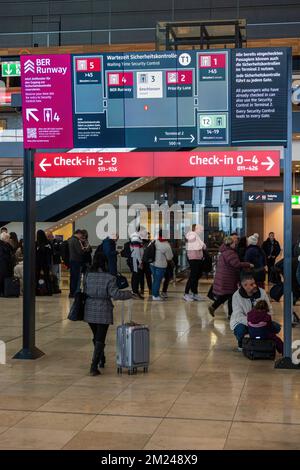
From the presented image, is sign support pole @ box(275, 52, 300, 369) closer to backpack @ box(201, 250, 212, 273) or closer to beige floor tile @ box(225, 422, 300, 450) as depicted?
beige floor tile @ box(225, 422, 300, 450)

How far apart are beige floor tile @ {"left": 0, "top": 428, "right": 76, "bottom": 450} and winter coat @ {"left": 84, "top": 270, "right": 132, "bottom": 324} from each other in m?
2.20

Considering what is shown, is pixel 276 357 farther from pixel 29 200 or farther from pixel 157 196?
pixel 157 196

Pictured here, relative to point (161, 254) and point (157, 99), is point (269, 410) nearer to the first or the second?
point (157, 99)

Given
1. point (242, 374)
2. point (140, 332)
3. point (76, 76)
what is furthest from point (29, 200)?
point (242, 374)

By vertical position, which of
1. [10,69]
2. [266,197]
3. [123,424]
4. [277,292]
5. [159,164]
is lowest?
[123,424]

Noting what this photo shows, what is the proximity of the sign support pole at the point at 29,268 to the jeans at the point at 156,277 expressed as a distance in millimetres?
6674

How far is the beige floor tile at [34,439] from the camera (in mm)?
5211

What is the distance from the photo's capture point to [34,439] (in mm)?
5410

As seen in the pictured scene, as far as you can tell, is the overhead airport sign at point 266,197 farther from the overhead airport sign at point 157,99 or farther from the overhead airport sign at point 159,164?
the overhead airport sign at point 157,99

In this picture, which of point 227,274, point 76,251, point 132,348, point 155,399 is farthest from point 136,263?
point 155,399

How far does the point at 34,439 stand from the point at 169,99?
15.8 feet

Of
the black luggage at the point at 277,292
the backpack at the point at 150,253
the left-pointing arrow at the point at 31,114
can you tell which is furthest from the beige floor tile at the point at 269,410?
the backpack at the point at 150,253

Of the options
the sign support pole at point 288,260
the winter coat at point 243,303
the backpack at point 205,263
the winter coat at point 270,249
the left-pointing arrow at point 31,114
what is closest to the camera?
the sign support pole at point 288,260

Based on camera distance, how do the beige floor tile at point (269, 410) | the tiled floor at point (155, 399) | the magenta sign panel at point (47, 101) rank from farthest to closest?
the magenta sign panel at point (47, 101) < the beige floor tile at point (269, 410) < the tiled floor at point (155, 399)
